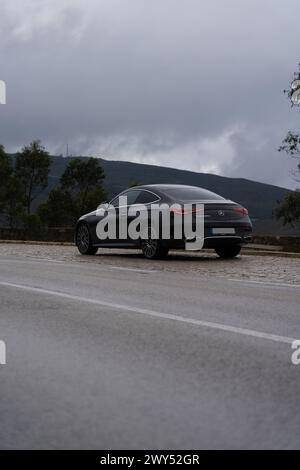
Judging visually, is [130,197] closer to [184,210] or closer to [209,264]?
[184,210]

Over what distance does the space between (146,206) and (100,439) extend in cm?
1253

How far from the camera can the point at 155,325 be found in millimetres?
6871

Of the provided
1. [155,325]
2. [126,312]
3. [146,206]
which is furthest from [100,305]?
[146,206]

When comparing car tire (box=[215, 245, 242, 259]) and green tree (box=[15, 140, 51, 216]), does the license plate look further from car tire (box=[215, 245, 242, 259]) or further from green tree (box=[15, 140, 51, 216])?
green tree (box=[15, 140, 51, 216])

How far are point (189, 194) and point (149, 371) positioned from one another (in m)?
11.1

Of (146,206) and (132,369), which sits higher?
(146,206)

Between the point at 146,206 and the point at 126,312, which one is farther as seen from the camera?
the point at 146,206

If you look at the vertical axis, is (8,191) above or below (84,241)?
above

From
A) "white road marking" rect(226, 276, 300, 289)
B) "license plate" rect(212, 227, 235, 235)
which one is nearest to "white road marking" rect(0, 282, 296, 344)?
"white road marking" rect(226, 276, 300, 289)

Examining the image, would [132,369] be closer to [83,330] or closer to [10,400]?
[10,400]

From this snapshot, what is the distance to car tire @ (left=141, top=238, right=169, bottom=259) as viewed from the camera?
51.1 feet

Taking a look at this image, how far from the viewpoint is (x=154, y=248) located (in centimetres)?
1579

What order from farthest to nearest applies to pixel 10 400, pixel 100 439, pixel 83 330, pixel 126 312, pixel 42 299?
pixel 42 299 < pixel 126 312 < pixel 83 330 < pixel 10 400 < pixel 100 439

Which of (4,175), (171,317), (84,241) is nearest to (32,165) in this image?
(4,175)
